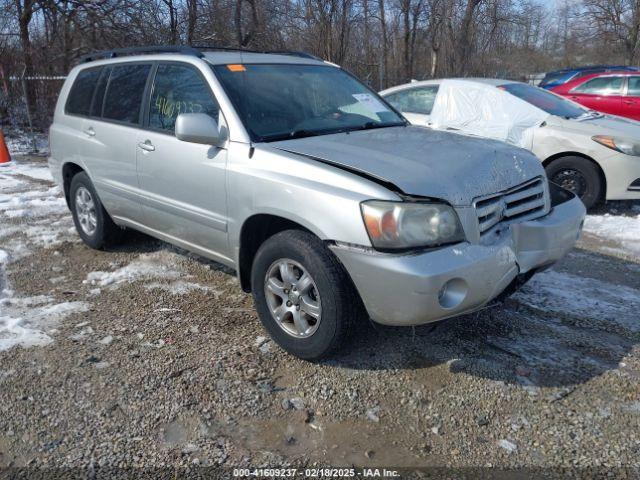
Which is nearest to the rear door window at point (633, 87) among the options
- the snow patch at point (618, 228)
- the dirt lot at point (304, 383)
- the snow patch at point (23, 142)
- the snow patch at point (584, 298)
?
the snow patch at point (618, 228)

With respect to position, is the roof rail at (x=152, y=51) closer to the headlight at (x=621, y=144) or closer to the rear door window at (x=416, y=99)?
the rear door window at (x=416, y=99)

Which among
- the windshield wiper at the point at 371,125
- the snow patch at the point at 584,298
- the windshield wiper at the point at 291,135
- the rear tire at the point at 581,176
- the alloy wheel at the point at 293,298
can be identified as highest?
the windshield wiper at the point at 371,125

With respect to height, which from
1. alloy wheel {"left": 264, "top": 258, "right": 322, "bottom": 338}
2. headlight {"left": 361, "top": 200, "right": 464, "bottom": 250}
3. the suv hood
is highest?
the suv hood

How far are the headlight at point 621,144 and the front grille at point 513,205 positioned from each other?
3341 mm

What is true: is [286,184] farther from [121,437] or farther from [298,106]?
[121,437]

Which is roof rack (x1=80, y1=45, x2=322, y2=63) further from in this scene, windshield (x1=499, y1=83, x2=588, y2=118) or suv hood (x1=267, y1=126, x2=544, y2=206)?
windshield (x1=499, y1=83, x2=588, y2=118)

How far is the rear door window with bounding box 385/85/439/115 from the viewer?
25.6ft

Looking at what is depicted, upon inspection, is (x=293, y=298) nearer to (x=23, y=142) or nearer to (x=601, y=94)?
(x=601, y=94)

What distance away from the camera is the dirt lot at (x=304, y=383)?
105 inches

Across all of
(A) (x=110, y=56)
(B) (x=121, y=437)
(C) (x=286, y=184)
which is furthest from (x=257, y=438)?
(A) (x=110, y=56)

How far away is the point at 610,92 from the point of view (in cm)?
1080

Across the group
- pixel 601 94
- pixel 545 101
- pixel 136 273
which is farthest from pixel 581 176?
pixel 601 94

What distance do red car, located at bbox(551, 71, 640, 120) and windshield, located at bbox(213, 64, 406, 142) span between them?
7934 mm

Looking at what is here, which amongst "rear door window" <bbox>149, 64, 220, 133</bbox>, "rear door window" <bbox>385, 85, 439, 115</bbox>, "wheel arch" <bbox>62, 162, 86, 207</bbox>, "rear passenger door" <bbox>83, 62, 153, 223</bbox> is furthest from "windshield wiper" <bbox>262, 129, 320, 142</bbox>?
"rear door window" <bbox>385, 85, 439, 115</bbox>
